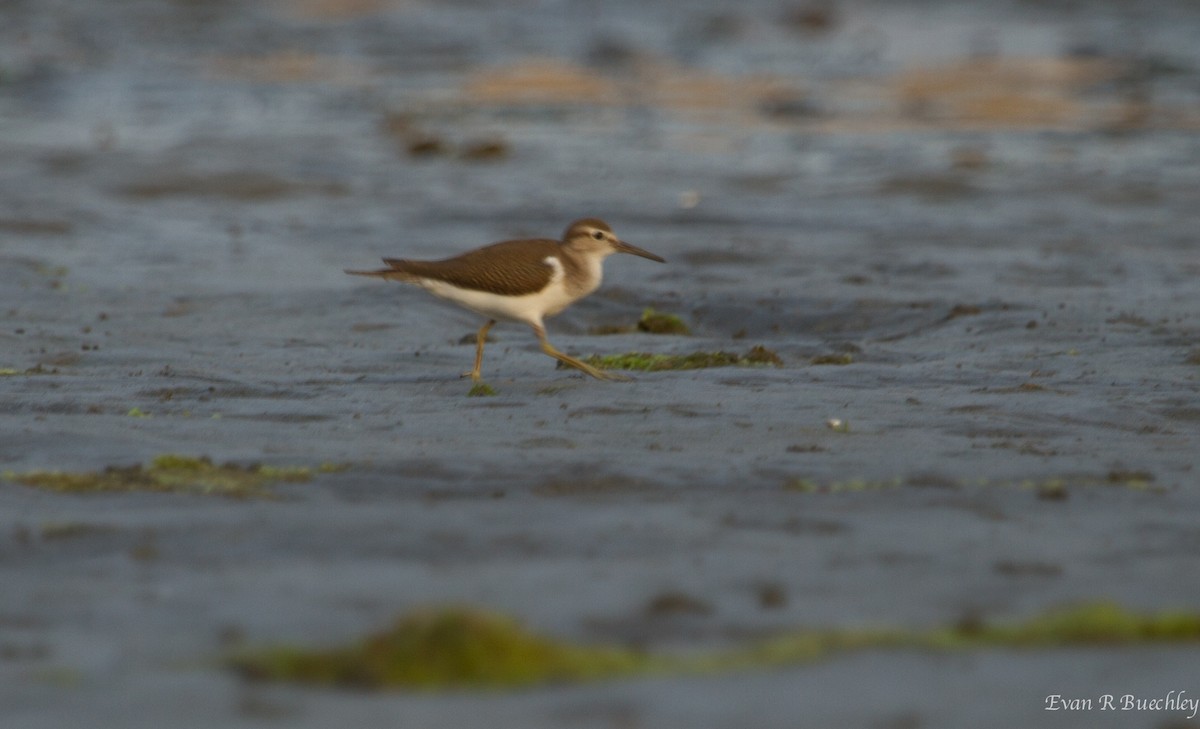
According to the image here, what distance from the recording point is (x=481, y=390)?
7.83 metres

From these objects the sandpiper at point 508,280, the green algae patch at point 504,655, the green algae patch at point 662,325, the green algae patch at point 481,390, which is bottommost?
the green algae patch at point 504,655

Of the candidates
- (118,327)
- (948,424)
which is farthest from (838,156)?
(948,424)

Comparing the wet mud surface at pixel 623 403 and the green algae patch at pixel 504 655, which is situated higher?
the wet mud surface at pixel 623 403

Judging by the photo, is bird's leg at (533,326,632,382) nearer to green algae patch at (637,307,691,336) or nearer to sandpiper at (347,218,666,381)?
sandpiper at (347,218,666,381)

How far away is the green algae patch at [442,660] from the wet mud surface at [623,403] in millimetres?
85

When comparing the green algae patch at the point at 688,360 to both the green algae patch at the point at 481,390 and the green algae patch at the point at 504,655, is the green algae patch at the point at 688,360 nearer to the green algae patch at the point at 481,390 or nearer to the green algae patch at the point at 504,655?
the green algae patch at the point at 481,390

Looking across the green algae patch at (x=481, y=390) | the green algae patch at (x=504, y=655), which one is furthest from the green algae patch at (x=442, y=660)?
the green algae patch at (x=481, y=390)

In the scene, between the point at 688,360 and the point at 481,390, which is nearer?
the point at 481,390

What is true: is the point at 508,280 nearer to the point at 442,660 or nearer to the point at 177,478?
the point at 177,478

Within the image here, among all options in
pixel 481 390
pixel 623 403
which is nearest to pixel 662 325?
pixel 481 390

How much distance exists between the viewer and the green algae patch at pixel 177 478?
5.88 m

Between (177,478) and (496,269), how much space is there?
263 cm

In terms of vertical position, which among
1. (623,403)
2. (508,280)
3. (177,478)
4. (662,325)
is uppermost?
(508,280)

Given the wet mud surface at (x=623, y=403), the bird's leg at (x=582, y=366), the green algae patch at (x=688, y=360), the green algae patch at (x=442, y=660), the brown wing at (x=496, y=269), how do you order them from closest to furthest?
the green algae patch at (x=442, y=660), the wet mud surface at (x=623, y=403), the bird's leg at (x=582, y=366), the brown wing at (x=496, y=269), the green algae patch at (x=688, y=360)
